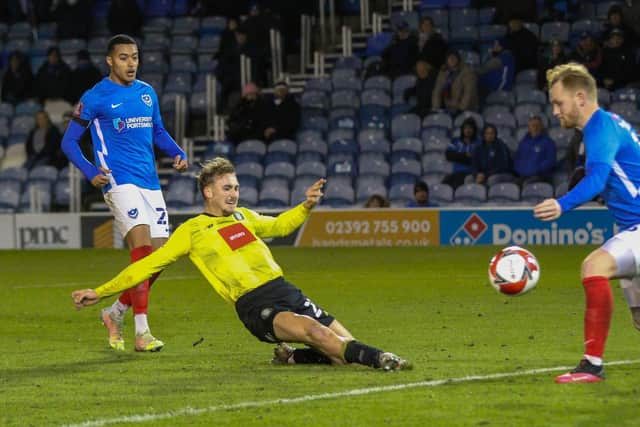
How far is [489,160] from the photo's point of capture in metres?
22.5

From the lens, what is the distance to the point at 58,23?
2955 cm

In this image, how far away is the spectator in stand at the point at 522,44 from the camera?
78.8ft

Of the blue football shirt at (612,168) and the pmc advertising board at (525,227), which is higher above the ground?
the blue football shirt at (612,168)

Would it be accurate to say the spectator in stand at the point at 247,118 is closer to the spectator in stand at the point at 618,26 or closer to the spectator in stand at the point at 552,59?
the spectator in stand at the point at 552,59

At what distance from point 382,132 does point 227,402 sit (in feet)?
56.9

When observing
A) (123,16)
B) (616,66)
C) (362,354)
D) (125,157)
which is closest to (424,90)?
(616,66)

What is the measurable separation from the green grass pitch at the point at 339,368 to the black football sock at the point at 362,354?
0.09m

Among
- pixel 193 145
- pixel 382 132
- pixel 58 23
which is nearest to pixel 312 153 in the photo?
pixel 382 132

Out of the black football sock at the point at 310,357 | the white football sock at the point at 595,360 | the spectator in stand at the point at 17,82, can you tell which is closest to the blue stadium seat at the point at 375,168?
the spectator in stand at the point at 17,82

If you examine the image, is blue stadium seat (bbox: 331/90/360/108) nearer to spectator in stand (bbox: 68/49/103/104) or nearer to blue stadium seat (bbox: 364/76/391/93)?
blue stadium seat (bbox: 364/76/391/93)

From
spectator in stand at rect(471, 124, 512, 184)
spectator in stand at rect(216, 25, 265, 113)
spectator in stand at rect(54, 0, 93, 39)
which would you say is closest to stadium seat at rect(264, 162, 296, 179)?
spectator in stand at rect(216, 25, 265, 113)

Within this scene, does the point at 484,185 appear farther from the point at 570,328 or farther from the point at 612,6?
the point at 570,328

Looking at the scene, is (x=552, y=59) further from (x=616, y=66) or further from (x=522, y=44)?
(x=522, y=44)

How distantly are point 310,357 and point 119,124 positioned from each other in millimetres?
2731
